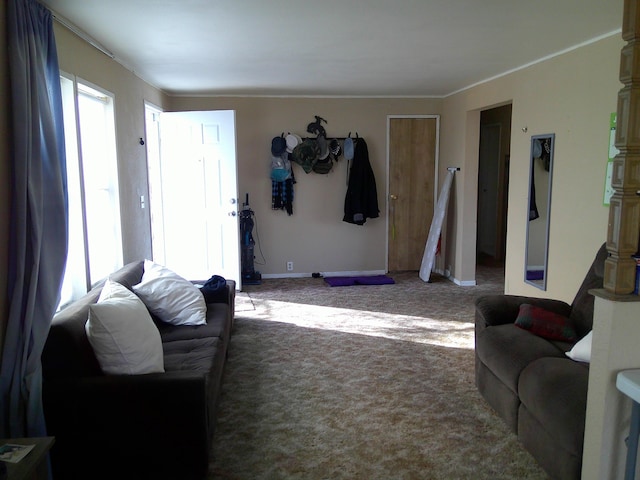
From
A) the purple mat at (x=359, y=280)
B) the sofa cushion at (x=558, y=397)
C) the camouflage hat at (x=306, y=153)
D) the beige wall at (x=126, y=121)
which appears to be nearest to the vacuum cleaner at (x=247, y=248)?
the camouflage hat at (x=306, y=153)

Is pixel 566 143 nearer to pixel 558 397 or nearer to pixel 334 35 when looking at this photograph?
pixel 334 35

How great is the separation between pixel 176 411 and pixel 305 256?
4.42 meters

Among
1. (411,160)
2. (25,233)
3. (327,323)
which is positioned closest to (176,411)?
(25,233)

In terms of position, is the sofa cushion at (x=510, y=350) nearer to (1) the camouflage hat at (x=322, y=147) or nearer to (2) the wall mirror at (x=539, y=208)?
(2) the wall mirror at (x=539, y=208)

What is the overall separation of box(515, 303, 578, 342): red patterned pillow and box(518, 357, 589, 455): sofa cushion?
1.27ft

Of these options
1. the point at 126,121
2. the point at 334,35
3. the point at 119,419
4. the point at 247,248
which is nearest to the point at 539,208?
the point at 334,35

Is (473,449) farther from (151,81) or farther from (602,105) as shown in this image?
(151,81)

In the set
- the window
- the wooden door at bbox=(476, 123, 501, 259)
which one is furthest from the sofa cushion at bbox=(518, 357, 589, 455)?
the wooden door at bbox=(476, 123, 501, 259)

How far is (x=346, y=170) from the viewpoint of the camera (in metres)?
6.44

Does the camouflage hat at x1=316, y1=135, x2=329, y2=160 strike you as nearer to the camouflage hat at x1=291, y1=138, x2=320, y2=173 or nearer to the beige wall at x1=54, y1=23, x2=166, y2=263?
the camouflage hat at x1=291, y1=138, x2=320, y2=173

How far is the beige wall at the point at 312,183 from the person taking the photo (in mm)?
6262

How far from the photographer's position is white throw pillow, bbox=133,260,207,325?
3.25 metres

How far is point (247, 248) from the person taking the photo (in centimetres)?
630

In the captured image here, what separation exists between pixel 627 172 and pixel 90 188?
10.8 feet
